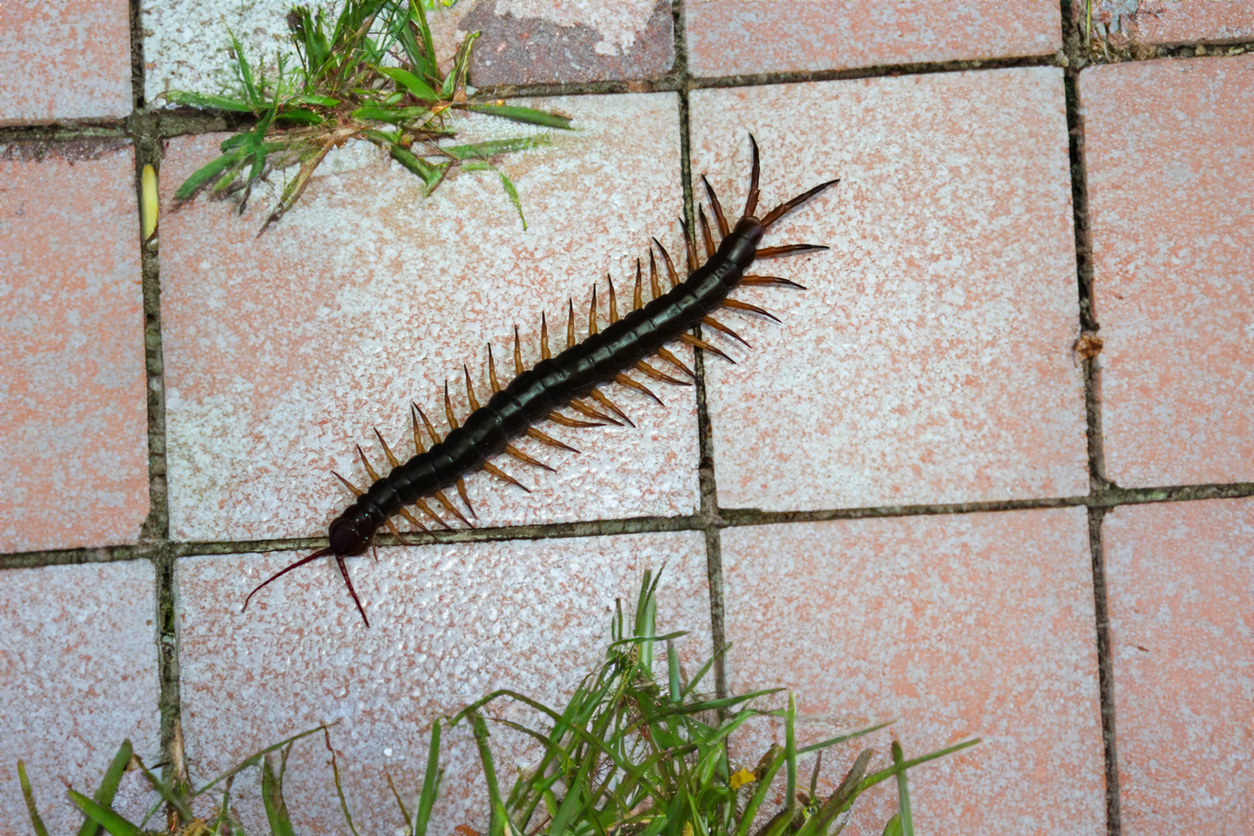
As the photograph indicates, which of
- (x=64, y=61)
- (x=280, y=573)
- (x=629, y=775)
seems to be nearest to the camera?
(x=629, y=775)

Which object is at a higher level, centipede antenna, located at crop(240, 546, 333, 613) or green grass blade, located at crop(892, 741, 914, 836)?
centipede antenna, located at crop(240, 546, 333, 613)

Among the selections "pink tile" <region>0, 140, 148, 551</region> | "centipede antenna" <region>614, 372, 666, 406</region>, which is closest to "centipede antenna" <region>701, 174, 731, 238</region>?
"centipede antenna" <region>614, 372, 666, 406</region>

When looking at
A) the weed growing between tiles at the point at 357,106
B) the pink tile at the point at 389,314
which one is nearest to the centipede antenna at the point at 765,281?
the pink tile at the point at 389,314

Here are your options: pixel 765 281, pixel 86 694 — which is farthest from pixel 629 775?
pixel 86 694

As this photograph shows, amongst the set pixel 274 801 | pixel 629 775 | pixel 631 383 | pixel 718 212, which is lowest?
pixel 274 801

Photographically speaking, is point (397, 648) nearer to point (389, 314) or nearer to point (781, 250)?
point (389, 314)

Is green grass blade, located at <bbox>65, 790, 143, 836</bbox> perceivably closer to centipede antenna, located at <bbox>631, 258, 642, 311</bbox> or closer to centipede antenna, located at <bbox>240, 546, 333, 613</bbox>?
centipede antenna, located at <bbox>240, 546, 333, 613</bbox>
